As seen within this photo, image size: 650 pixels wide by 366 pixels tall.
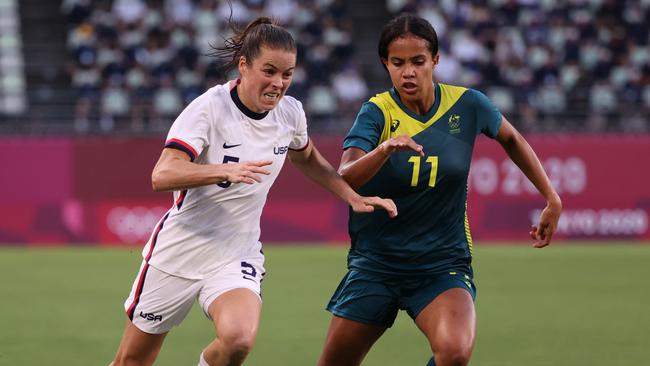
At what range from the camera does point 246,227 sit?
6.40 meters

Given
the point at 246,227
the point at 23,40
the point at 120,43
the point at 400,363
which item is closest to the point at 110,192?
the point at 120,43

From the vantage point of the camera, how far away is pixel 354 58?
23.3 meters

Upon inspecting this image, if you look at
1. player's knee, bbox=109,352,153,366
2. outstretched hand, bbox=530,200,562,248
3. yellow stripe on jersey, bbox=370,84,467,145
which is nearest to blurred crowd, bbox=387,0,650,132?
outstretched hand, bbox=530,200,562,248

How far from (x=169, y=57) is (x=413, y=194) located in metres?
16.0

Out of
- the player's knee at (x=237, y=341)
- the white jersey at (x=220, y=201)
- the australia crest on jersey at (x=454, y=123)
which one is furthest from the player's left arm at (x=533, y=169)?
the player's knee at (x=237, y=341)

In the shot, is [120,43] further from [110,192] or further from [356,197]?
[356,197]

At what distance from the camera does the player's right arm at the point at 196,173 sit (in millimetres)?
5707

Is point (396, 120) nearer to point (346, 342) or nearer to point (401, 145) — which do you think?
point (401, 145)

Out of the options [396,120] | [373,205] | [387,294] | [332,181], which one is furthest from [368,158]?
[387,294]

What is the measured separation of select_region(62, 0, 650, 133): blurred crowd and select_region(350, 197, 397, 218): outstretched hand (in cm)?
1377

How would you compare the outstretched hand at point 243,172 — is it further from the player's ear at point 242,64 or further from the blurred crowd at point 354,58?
the blurred crowd at point 354,58

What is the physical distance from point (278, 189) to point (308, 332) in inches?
337

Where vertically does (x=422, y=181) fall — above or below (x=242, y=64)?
below

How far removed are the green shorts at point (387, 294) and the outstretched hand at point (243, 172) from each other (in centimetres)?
99
